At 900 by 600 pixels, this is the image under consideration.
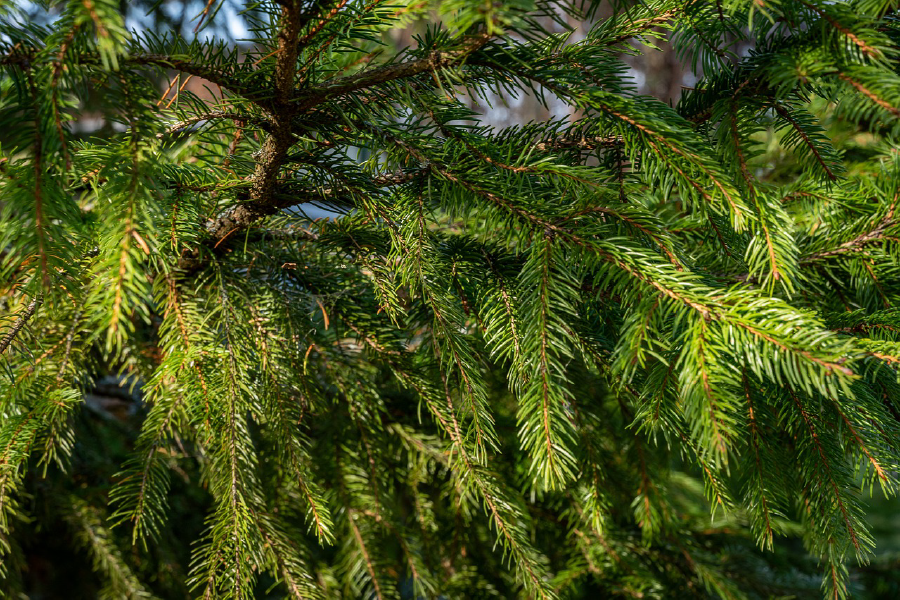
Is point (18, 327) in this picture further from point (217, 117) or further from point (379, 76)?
point (379, 76)

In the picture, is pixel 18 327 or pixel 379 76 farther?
pixel 18 327

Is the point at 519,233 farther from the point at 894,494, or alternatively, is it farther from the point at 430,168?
the point at 894,494

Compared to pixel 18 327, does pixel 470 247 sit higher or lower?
lower

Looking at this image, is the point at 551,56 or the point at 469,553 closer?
the point at 551,56

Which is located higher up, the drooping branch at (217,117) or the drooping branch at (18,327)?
the drooping branch at (217,117)

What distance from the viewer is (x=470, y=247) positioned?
0.70 metres

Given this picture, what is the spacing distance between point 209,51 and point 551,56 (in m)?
0.34

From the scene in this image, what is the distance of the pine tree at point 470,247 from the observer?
1.54 feet

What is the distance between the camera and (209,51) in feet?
1.83

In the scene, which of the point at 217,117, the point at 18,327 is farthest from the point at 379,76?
the point at 18,327

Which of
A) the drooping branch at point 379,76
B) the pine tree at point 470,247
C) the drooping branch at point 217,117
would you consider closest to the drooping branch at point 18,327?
the pine tree at point 470,247

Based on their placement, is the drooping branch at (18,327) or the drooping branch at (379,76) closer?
the drooping branch at (379,76)

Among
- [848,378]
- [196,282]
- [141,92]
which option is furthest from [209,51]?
[848,378]

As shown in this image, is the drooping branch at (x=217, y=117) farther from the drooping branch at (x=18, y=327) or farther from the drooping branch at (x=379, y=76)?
the drooping branch at (x=18, y=327)
